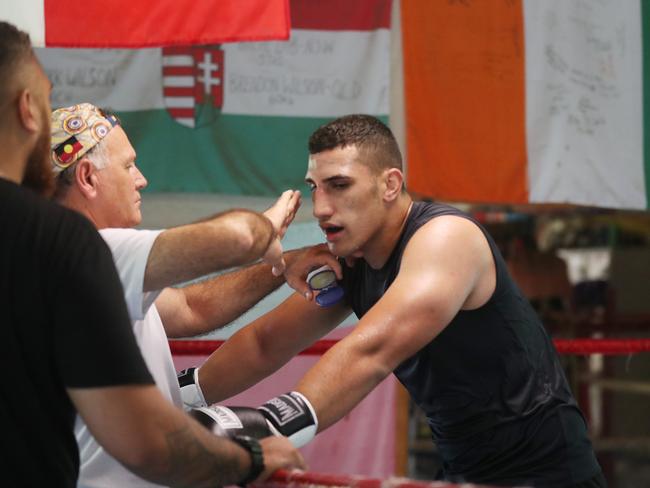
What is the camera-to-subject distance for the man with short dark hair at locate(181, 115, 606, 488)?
2.78m

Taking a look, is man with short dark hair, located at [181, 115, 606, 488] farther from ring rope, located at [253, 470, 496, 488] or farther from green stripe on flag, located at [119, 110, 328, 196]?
green stripe on flag, located at [119, 110, 328, 196]

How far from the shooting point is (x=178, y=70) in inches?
193

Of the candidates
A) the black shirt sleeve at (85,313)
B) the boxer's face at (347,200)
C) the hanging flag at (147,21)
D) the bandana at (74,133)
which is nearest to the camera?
the black shirt sleeve at (85,313)

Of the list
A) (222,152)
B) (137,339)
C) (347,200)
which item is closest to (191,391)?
(137,339)

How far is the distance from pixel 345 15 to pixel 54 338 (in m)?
3.39

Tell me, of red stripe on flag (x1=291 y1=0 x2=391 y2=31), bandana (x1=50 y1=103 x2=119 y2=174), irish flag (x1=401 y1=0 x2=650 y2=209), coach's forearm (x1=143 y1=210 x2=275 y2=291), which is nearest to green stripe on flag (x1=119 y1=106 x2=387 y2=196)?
red stripe on flag (x1=291 y1=0 x2=391 y2=31)

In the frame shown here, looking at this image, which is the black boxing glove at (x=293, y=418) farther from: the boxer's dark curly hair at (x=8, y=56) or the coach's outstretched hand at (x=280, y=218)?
the boxer's dark curly hair at (x=8, y=56)

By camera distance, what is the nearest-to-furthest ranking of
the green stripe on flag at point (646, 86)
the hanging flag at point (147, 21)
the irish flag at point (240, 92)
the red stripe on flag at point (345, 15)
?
the hanging flag at point (147, 21)
the irish flag at point (240, 92)
the red stripe on flag at point (345, 15)
the green stripe on flag at point (646, 86)

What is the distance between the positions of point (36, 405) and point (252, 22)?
6.61ft

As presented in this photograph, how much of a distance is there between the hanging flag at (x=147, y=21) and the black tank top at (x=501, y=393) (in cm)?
98

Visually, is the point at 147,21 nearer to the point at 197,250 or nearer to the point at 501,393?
the point at 197,250

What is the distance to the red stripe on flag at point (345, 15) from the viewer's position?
5.00 meters

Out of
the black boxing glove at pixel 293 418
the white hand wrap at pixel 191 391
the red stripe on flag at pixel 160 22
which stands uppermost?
the red stripe on flag at pixel 160 22

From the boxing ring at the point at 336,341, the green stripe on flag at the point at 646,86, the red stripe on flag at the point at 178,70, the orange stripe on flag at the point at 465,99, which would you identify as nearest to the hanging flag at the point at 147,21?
the red stripe on flag at the point at 178,70
